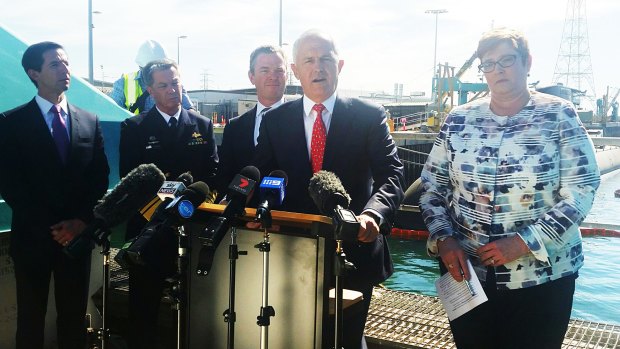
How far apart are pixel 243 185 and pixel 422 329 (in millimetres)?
2212

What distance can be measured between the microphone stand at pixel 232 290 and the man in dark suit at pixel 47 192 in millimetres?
1227

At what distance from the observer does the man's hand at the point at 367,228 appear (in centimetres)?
208

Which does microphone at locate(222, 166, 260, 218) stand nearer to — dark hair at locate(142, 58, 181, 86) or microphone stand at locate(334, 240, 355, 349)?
microphone stand at locate(334, 240, 355, 349)

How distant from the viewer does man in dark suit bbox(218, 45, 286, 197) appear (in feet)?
11.5

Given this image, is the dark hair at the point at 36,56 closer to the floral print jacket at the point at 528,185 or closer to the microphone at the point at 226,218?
the microphone at the point at 226,218

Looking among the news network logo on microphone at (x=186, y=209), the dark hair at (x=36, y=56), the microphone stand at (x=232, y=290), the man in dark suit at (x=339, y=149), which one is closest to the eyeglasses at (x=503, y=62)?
the man in dark suit at (x=339, y=149)

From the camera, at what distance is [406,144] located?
21125 mm

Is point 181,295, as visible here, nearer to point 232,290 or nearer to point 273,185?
point 232,290

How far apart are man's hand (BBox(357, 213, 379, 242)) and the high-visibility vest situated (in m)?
3.98

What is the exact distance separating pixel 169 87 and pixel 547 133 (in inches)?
89.4

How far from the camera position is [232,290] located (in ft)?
7.06

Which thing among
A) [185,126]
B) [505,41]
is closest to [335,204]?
[505,41]

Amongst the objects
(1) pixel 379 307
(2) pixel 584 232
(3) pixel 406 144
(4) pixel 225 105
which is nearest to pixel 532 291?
(1) pixel 379 307

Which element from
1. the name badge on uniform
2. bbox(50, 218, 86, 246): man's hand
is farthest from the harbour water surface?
bbox(50, 218, 86, 246): man's hand
